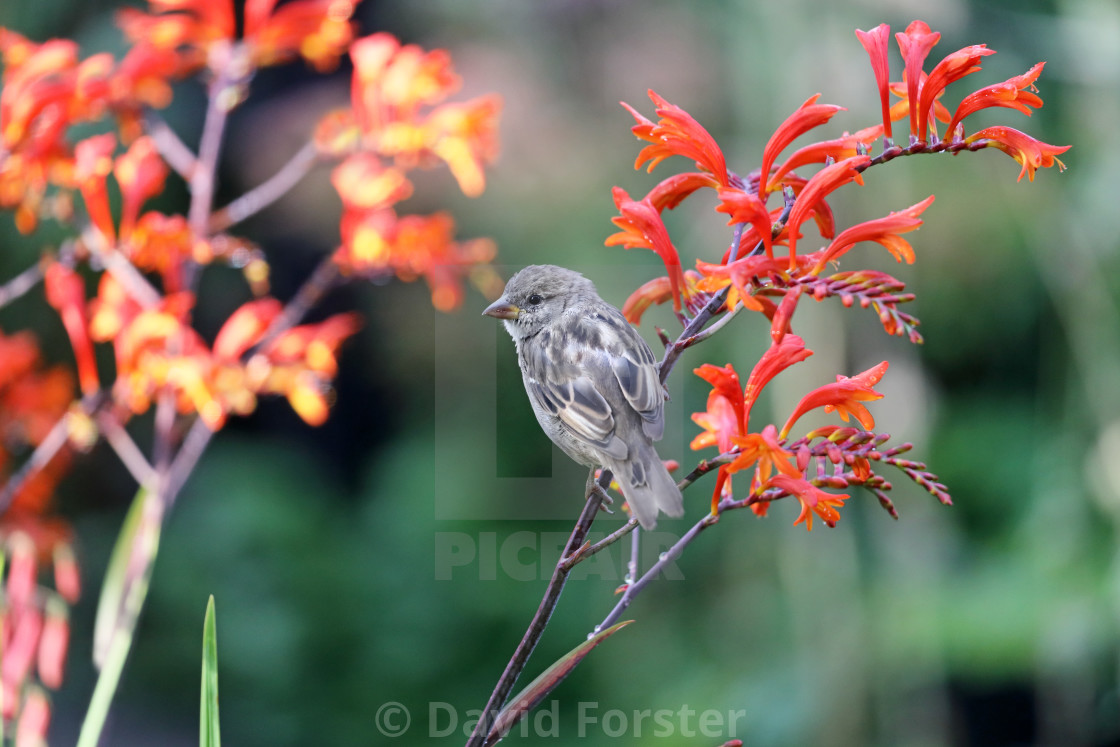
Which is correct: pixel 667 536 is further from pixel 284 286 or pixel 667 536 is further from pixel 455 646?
pixel 284 286

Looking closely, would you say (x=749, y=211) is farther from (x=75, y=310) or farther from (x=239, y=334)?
(x=75, y=310)

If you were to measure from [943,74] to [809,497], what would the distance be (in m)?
0.54

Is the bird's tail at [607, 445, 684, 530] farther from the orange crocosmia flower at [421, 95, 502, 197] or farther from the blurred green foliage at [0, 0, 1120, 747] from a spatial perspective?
the blurred green foliage at [0, 0, 1120, 747]

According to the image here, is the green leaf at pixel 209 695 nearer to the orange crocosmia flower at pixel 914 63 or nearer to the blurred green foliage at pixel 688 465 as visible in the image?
the orange crocosmia flower at pixel 914 63

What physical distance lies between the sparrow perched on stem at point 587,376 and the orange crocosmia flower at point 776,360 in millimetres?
196

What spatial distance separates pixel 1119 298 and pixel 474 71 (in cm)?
296

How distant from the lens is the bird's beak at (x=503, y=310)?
177cm

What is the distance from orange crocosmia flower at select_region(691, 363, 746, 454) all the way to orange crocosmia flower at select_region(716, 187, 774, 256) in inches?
6.2

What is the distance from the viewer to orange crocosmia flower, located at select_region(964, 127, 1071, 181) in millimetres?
1100

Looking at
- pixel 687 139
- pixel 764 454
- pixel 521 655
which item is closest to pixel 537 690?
pixel 521 655

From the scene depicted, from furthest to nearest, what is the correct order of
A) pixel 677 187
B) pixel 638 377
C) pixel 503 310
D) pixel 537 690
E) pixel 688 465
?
1. pixel 688 465
2. pixel 503 310
3. pixel 638 377
4. pixel 677 187
5. pixel 537 690

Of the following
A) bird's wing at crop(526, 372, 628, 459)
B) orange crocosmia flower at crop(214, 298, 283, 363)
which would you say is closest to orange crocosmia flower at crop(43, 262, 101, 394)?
orange crocosmia flower at crop(214, 298, 283, 363)

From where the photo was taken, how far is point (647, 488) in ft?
4.25

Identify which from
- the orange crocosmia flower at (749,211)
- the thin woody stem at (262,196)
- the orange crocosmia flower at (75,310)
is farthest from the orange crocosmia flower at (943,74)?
the orange crocosmia flower at (75,310)
